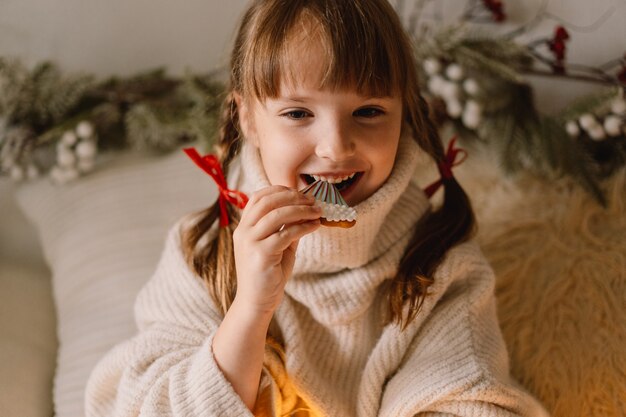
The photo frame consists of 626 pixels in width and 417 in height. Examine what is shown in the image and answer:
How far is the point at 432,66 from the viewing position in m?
1.33

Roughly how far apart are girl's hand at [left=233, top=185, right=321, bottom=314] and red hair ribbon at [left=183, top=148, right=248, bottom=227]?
156 millimetres

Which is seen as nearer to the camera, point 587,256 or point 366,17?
point 366,17

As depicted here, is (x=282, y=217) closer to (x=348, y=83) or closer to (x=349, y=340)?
(x=348, y=83)

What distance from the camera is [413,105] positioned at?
38.5 inches

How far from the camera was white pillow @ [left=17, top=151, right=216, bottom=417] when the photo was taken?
1.17 metres

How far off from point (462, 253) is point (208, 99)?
640 millimetres

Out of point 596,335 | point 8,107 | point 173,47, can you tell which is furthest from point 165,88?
point 596,335

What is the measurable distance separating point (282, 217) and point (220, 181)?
233 millimetres

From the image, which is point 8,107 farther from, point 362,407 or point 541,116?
point 541,116

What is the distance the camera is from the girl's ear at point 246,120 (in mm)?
953

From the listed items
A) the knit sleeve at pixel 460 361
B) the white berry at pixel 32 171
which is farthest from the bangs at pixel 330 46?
the white berry at pixel 32 171

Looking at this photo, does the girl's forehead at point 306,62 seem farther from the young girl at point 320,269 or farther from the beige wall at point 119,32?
the beige wall at point 119,32

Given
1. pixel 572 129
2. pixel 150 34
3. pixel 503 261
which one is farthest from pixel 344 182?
pixel 150 34

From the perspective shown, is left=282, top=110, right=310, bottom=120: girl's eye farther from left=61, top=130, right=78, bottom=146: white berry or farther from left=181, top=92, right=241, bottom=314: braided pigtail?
left=61, top=130, right=78, bottom=146: white berry
